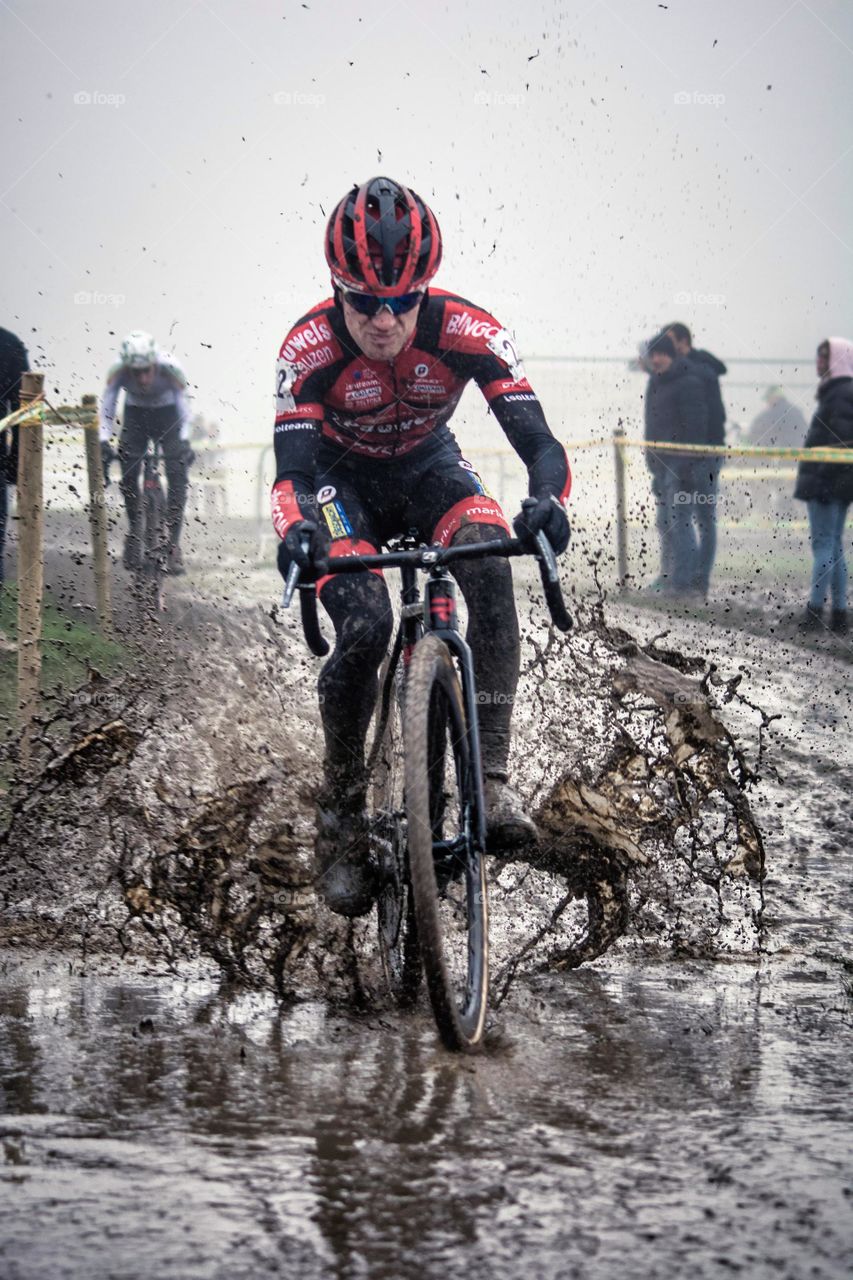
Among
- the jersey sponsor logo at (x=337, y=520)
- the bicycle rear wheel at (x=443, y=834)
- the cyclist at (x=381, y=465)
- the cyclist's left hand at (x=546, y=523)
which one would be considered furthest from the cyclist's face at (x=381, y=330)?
the bicycle rear wheel at (x=443, y=834)

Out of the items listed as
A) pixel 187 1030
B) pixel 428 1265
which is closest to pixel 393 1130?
pixel 428 1265

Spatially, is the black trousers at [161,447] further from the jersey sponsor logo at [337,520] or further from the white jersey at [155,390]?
the jersey sponsor logo at [337,520]

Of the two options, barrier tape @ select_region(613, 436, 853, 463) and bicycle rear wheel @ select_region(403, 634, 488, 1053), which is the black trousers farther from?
bicycle rear wheel @ select_region(403, 634, 488, 1053)

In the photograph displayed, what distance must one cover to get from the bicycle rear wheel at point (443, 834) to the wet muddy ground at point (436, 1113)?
16 cm

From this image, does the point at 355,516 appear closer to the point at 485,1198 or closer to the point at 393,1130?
the point at 393,1130

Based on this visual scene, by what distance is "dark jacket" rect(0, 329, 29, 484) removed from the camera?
9.36 m

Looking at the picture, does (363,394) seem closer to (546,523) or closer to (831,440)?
(546,523)

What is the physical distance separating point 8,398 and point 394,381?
5.16 m

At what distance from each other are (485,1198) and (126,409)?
447 inches

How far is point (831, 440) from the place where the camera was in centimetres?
1220

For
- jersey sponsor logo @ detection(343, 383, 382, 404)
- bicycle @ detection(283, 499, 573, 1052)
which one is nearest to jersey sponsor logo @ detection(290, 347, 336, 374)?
jersey sponsor logo @ detection(343, 383, 382, 404)

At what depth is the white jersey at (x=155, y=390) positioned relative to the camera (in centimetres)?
1309

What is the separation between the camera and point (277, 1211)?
2859mm

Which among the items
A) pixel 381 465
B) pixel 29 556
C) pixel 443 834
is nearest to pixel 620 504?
pixel 29 556
